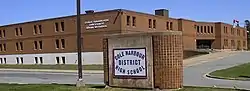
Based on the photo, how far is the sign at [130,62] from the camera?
45.8 ft

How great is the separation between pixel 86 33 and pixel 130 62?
137 feet

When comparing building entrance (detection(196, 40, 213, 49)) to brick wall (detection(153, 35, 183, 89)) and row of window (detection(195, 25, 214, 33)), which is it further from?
brick wall (detection(153, 35, 183, 89))

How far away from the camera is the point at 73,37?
58.8 metres

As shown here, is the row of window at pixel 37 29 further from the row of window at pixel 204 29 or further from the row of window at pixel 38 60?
the row of window at pixel 204 29

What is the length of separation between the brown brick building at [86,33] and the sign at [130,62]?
36.8 metres

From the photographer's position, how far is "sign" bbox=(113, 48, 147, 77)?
13964 millimetres

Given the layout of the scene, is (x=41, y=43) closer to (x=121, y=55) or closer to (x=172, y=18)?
(x=172, y=18)

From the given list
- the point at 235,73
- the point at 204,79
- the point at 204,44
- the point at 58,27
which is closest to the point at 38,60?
the point at 58,27

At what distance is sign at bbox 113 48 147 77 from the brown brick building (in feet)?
121

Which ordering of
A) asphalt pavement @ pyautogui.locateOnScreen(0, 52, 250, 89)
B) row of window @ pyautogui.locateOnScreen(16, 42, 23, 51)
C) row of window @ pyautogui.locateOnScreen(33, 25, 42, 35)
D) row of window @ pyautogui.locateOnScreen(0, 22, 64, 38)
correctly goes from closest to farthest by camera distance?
asphalt pavement @ pyautogui.locateOnScreen(0, 52, 250, 89) → row of window @ pyautogui.locateOnScreen(0, 22, 64, 38) → row of window @ pyautogui.locateOnScreen(33, 25, 42, 35) → row of window @ pyautogui.locateOnScreen(16, 42, 23, 51)

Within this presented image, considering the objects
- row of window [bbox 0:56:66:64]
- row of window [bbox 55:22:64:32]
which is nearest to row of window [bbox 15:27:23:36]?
row of window [bbox 0:56:66:64]

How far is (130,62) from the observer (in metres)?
14.4

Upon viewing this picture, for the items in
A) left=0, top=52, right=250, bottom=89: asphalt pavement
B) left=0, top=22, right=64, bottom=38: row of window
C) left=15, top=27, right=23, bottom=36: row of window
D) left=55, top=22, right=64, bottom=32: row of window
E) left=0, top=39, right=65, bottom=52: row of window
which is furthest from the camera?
left=15, top=27, right=23, bottom=36: row of window

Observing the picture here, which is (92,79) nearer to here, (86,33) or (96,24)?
(96,24)
